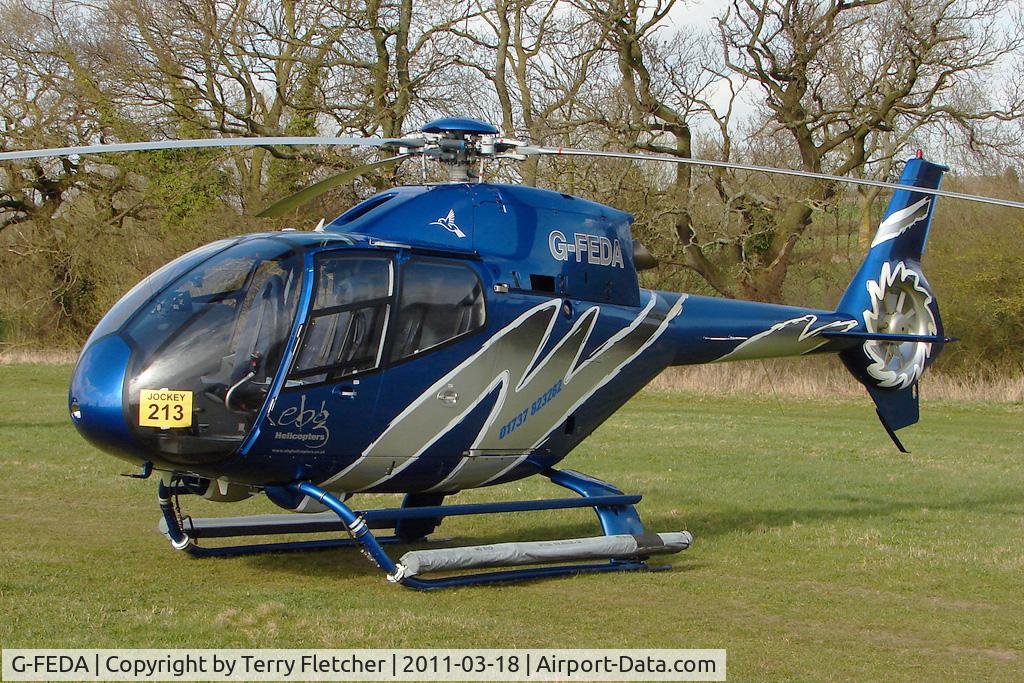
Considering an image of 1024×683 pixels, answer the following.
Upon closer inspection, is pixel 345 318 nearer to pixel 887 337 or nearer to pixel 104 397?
pixel 104 397

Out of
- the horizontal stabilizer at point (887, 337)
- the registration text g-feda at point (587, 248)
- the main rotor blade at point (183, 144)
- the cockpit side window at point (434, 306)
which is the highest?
the main rotor blade at point (183, 144)

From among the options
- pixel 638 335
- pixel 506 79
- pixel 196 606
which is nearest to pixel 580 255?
pixel 638 335

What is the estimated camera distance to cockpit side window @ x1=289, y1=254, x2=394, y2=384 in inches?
296

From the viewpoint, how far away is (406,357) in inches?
316

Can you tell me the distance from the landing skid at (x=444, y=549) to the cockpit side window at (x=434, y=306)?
1.20 meters

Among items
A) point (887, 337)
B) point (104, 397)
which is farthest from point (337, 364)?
point (887, 337)

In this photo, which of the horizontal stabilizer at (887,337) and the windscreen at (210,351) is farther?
the horizontal stabilizer at (887,337)

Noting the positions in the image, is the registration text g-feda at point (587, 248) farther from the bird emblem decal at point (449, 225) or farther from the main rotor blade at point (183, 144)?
the main rotor blade at point (183, 144)

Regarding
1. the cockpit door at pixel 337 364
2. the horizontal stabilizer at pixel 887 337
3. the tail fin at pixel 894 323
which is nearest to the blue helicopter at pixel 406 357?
the cockpit door at pixel 337 364

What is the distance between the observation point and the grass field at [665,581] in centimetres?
666

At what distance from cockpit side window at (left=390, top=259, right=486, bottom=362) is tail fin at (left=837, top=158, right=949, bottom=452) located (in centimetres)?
484

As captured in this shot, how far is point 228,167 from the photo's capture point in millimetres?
32688

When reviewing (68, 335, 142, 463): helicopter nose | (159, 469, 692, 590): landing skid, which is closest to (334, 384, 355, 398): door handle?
(159, 469, 692, 590): landing skid

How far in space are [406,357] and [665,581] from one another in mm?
2592
